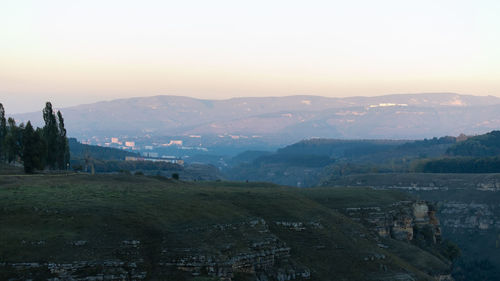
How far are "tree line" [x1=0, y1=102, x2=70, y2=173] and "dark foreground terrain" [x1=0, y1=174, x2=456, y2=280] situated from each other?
15.0 meters

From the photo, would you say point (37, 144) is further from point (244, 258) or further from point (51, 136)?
point (244, 258)

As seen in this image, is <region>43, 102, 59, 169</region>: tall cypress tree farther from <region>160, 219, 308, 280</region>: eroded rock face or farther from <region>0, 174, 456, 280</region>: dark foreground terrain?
<region>160, 219, 308, 280</region>: eroded rock face

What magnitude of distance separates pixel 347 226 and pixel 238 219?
83.4 feet

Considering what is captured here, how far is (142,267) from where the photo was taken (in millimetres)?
72000

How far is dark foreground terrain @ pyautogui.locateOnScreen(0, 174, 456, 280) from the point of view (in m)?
69.8

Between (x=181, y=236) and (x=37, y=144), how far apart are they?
47.7 m

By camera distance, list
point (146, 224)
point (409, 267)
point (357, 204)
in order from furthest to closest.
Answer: point (357, 204), point (409, 267), point (146, 224)

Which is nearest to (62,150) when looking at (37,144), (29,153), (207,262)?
(37,144)

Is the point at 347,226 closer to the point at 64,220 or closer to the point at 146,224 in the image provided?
the point at 146,224

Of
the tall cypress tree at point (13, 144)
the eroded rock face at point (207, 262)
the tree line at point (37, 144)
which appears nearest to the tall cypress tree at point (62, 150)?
the tree line at point (37, 144)

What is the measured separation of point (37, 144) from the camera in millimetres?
119562

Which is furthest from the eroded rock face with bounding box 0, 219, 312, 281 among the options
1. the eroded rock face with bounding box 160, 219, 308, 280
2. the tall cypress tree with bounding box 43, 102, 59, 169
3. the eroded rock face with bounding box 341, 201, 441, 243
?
the tall cypress tree with bounding box 43, 102, 59, 169

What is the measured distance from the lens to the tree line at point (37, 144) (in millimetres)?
118875

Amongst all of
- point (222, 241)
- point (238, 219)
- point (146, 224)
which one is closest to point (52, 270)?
point (146, 224)
